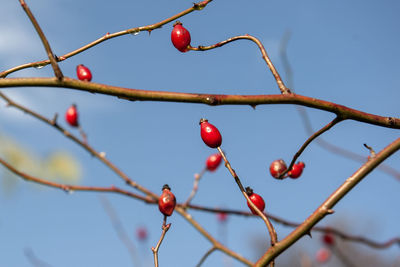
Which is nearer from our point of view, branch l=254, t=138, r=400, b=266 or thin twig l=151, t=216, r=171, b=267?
branch l=254, t=138, r=400, b=266

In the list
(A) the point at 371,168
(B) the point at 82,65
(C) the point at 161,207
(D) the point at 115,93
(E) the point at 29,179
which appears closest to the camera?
(D) the point at 115,93

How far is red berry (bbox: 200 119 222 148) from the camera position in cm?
147

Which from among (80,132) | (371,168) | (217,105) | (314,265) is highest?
(314,265)

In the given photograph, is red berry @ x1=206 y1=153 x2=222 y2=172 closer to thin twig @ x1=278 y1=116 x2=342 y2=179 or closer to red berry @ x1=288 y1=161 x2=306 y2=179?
red berry @ x1=288 y1=161 x2=306 y2=179

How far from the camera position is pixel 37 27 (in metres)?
1.19

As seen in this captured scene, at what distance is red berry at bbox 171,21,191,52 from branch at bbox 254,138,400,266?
0.80m

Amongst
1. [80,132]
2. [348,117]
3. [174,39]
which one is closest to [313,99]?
[348,117]

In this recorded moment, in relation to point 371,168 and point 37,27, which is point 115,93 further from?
point 371,168

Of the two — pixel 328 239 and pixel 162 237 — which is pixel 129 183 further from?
pixel 328 239

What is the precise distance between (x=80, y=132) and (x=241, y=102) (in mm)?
1852

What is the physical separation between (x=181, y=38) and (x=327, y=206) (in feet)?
2.76

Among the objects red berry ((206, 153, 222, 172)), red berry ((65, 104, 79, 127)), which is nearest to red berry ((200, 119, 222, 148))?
red berry ((206, 153, 222, 172))

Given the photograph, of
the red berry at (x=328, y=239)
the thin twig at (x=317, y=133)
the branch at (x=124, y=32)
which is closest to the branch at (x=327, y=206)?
the thin twig at (x=317, y=133)

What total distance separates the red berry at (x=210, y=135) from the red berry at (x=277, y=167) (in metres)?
0.36
